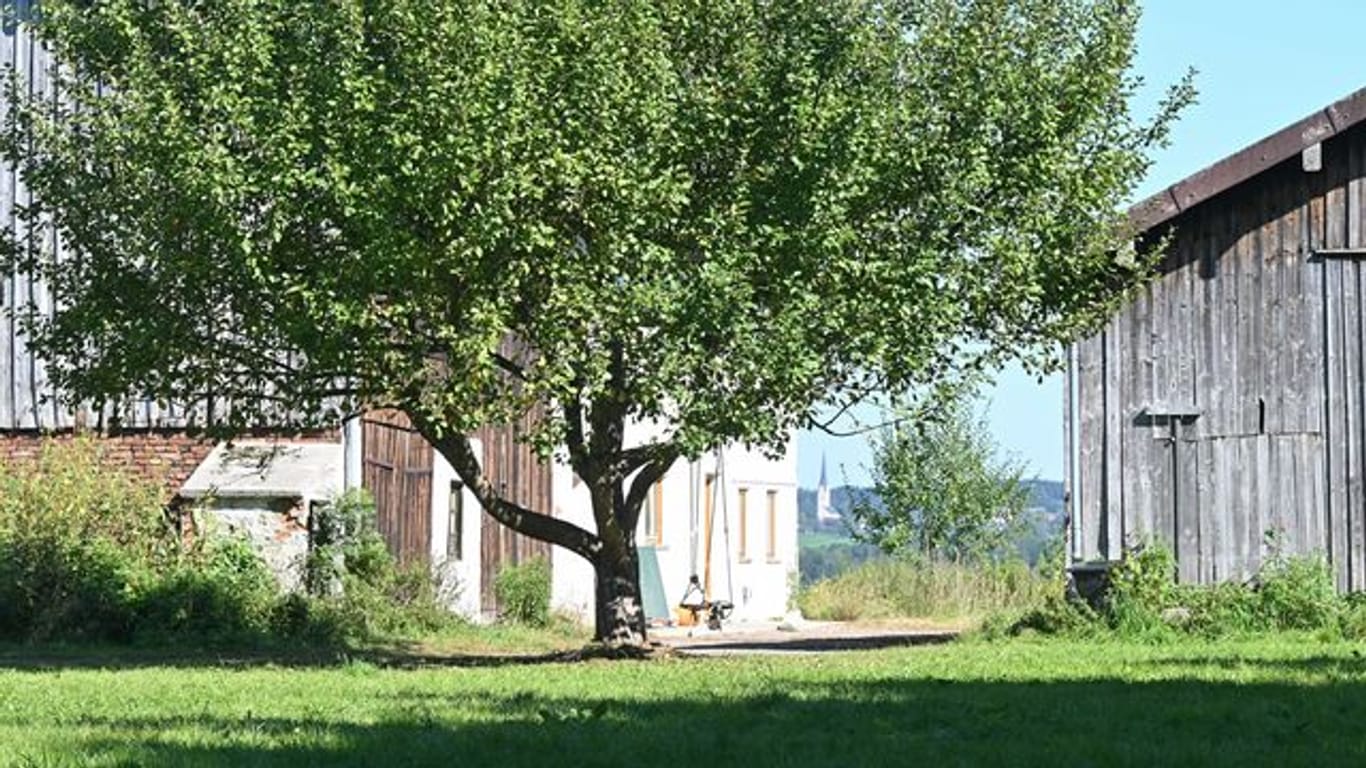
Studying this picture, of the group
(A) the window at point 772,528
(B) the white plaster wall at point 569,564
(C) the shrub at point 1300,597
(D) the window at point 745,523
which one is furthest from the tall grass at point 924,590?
(C) the shrub at point 1300,597

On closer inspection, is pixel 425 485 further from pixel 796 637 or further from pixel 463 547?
pixel 796 637

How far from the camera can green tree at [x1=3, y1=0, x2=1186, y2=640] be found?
22062mm

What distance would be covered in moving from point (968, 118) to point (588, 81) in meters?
4.20

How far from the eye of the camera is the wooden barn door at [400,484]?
34.6m

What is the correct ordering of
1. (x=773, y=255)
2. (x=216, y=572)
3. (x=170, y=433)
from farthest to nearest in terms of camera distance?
(x=170, y=433), (x=216, y=572), (x=773, y=255)

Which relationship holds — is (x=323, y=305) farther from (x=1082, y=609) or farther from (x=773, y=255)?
(x=1082, y=609)

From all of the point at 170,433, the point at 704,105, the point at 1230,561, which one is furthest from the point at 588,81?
the point at 170,433

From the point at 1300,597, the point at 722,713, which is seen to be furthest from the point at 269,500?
the point at 722,713

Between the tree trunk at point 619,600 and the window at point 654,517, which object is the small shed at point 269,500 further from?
the window at point 654,517

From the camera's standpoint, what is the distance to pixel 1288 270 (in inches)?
1094

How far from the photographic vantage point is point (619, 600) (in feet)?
85.7

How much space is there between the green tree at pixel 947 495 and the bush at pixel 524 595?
16.4m

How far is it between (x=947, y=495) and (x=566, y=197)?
30951mm

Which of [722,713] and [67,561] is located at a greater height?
[67,561]
